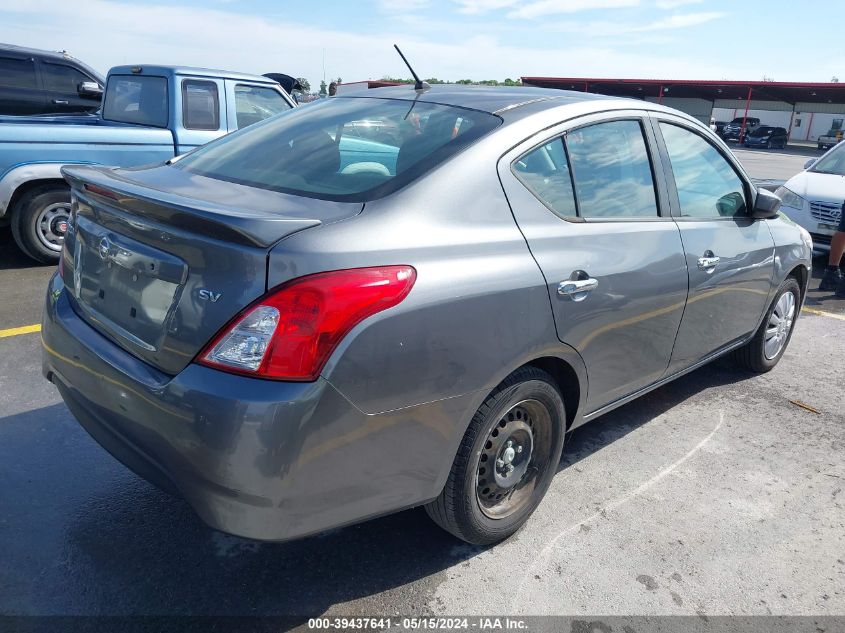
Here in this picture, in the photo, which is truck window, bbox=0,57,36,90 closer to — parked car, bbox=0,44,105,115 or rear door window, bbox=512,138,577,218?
parked car, bbox=0,44,105,115

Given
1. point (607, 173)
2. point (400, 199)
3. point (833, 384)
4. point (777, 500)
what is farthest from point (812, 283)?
Result: point (400, 199)

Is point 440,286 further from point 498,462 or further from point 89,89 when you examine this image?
point 89,89

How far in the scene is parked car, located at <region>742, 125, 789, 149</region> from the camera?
43281 mm

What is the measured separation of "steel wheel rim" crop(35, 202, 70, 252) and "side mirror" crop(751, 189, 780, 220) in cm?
562

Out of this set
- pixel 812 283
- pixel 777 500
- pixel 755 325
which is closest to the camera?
pixel 777 500

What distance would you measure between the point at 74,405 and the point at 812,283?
7480 mm

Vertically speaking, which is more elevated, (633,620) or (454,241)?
(454,241)

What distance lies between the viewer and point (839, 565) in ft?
8.77

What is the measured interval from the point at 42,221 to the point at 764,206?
231 inches

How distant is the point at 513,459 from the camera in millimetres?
2652

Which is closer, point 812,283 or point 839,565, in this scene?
point 839,565

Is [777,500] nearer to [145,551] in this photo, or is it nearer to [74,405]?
[145,551]

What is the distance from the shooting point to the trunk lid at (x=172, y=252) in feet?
6.14

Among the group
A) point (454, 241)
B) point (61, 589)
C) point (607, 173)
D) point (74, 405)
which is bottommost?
point (61, 589)
